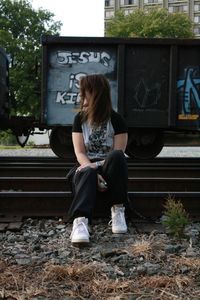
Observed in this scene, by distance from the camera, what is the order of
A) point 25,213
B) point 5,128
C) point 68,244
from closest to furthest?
point 68,244 < point 25,213 < point 5,128

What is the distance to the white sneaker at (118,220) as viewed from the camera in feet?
12.9

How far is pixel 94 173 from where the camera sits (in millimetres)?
3805

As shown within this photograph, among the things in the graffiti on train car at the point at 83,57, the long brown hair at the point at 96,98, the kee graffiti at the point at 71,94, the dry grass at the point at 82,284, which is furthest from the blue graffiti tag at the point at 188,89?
the dry grass at the point at 82,284

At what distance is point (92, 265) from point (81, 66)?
272 inches

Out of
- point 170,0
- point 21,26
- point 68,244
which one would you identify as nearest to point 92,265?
point 68,244

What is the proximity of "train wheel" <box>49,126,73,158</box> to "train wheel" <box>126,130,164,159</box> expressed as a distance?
49.6 inches

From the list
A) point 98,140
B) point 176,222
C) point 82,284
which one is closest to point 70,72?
point 98,140

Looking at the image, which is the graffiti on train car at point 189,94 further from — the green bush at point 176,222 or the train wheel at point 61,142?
the green bush at point 176,222

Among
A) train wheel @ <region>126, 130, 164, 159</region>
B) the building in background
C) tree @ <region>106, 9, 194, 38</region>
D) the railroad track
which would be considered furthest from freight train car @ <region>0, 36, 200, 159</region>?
the building in background

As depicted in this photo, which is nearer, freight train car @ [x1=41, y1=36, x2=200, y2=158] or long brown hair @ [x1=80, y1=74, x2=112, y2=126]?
long brown hair @ [x1=80, y1=74, x2=112, y2=126]

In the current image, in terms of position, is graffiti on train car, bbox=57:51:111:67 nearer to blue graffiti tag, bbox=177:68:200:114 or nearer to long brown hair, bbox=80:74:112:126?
blue graffiti tag, bbox=177:68:200:114

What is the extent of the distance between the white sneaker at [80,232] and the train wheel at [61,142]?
6.10m

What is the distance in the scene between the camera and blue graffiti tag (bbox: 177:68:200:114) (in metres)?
9.54

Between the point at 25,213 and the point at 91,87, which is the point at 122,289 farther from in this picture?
the point at 25,213
